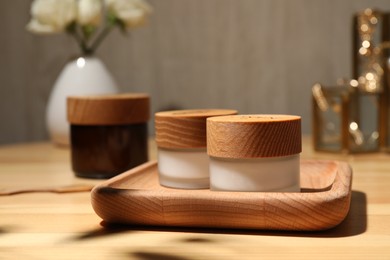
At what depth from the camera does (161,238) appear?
1.71 ft

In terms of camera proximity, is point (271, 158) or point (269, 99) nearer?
point (271, 158)

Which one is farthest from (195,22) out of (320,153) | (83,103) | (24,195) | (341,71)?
(24,195)

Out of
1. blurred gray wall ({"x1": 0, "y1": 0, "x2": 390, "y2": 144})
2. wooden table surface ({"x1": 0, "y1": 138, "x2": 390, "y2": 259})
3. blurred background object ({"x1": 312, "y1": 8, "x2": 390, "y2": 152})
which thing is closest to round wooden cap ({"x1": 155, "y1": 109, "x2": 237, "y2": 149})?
wooden table surface ({"x1": 0, "y1": 138, "x2": 390, "y2": 259})

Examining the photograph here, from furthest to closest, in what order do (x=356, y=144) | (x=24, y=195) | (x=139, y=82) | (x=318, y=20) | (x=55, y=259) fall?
(x=139, y=82) < (x=318, y=20) < (x=356, y=144) < (x=24, y=195) < (x=55, y=259)

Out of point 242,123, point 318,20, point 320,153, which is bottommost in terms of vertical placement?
point 320,153

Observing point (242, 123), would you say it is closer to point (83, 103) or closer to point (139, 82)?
point (83, 103)


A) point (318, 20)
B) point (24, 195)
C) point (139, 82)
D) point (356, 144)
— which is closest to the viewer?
point (24, 195)

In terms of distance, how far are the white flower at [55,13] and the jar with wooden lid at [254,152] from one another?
2.28 ft

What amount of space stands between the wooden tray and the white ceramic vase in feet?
2.10

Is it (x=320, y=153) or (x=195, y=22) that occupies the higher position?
(x=195, y=22)

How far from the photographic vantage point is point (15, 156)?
1.11 metres

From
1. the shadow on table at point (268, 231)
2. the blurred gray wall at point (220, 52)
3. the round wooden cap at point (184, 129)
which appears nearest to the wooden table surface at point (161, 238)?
the shadow on table at point (268, 231)

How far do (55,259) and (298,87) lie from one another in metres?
1.13

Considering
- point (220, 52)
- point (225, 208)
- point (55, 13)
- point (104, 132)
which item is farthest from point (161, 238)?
point (220, 52)
